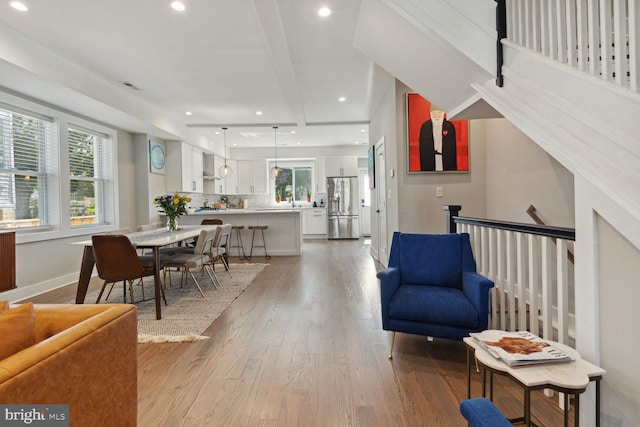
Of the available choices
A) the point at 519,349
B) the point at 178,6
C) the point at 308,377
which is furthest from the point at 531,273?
the point at 178,6

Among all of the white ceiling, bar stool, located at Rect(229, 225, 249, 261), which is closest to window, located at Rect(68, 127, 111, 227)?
the white ceiling

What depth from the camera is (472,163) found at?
412 cm

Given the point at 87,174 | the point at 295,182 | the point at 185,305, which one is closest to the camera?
the point at 185,305

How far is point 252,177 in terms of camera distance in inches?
378

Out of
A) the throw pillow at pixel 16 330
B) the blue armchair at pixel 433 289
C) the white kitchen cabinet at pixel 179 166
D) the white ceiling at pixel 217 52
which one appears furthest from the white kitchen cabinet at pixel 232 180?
the throw pillow at pixel 16 330

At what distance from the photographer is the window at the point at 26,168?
376 cm

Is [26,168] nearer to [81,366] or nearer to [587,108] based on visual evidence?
[81,366]

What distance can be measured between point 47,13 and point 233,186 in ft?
21.8

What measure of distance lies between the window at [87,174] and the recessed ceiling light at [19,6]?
2.27 m

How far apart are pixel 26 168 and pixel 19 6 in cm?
208

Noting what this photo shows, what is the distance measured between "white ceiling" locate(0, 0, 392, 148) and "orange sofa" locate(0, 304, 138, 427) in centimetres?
260

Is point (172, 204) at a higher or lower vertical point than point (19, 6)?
lower

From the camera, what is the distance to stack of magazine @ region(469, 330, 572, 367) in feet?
3.91

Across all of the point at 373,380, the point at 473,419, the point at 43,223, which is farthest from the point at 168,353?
the point at 43,223
